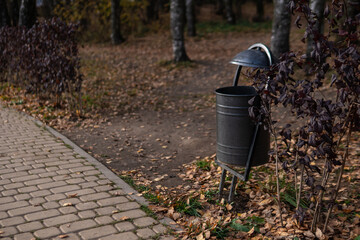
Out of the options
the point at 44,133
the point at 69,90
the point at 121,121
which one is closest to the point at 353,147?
the point at 121,121

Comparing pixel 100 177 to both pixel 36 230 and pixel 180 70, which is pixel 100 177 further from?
pixel 180 70

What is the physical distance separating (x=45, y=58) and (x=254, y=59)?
6259 millimetres

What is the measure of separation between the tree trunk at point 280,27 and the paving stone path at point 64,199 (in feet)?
22.4

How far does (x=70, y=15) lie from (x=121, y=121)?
54.1 ft

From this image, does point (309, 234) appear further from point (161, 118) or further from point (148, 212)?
point (161, 118)

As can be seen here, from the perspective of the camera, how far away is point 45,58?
933 cm

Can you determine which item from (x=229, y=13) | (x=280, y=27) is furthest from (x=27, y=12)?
(x=229, y=13)

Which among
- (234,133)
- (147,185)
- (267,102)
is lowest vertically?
(147,185)

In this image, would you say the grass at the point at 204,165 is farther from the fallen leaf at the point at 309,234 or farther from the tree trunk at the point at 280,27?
the tree trunk at the point at 280,27

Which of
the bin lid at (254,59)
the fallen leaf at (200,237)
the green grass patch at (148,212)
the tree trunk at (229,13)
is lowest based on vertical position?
the green grass patch at (148,212)

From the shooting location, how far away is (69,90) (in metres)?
9.91

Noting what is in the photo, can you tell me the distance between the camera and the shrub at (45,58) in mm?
9047

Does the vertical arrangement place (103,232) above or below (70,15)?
below

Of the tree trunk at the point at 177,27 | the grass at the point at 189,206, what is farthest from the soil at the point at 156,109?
the grass at the point at 189,206
